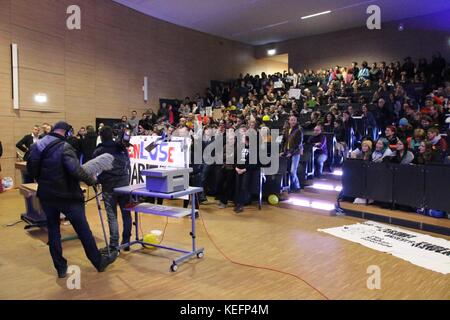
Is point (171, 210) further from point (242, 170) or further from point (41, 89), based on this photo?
point (41, 89)

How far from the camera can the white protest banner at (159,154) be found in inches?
259

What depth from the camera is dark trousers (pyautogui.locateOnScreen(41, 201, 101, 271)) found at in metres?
3.58

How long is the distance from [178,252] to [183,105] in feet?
35.1

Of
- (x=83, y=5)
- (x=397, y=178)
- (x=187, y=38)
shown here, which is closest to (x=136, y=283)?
(x=397, y=178)

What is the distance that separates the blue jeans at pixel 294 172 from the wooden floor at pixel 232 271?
205 centimetres

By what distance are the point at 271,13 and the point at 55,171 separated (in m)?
12.9

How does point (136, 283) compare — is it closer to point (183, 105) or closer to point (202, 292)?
point (202, 292)

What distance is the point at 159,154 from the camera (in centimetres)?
688

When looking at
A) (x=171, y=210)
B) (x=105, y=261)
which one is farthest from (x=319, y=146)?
(x=105, y=261)

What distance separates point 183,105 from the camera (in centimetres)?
1464

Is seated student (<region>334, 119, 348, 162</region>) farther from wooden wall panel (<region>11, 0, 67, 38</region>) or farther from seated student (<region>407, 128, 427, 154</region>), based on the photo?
wooden wall panel (<region>11, 0, 67, 38</region>)

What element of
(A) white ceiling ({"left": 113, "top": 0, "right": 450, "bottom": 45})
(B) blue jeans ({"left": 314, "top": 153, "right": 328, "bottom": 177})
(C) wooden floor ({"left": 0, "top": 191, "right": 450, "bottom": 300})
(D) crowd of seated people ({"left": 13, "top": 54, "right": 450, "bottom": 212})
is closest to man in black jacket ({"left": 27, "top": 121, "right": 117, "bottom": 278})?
(C) wooden floor ({"left": 0, "top": 191, "right": 450, "bottom": 300})

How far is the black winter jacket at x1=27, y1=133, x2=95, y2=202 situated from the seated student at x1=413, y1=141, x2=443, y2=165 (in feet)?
17.2
